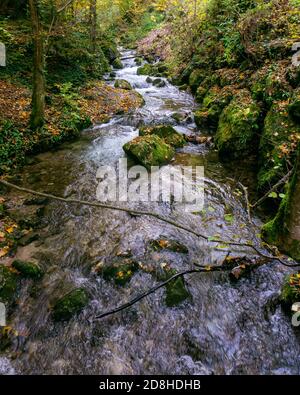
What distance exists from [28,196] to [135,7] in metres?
28.7

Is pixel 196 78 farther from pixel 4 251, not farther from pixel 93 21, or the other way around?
pixel 4 251

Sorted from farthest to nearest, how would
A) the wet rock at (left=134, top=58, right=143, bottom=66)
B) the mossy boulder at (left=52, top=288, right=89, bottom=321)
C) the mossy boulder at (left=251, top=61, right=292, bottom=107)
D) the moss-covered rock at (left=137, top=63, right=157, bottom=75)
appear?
the wet rock at (left=134, top=58, right=143, bottom=66) < the moss-covered rock at (left=137, top=63, right=157, bottom=75) < the mossy boulder at (left=251, top=61, right=292, bottom=107) < the mossy boulder at (left=52, top=288, right=89, bottom=321)

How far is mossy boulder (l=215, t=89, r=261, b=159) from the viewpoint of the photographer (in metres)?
8.13

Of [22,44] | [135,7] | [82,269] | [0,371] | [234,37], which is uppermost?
[135,7]

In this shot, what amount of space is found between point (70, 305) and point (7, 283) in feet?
3.61

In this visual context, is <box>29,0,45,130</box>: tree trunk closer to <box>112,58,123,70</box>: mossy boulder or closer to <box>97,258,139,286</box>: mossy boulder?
<box>97,258,139,286</box>: mossy boulder

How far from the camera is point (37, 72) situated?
26.7 ft

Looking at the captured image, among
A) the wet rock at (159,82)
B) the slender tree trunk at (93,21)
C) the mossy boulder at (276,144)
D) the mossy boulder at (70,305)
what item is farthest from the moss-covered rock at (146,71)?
the mossy boulder at (70,305)

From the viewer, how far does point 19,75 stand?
438 inches

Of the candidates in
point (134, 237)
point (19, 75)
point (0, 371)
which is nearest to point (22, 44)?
point (19, 75)

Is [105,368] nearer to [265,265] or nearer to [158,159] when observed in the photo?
[265,265]

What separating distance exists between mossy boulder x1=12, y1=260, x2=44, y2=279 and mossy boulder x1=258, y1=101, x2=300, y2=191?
16.3ft

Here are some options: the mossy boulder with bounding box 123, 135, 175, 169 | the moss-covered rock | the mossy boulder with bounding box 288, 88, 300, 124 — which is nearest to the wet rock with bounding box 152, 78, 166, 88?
the moss-covered rock

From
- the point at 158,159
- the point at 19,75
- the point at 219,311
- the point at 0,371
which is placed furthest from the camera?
the point at 19,75
